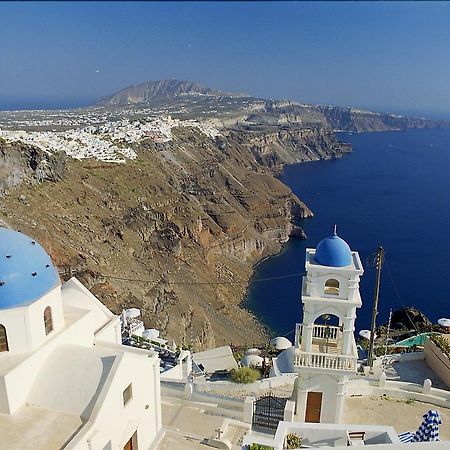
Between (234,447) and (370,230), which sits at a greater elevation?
(234,447)

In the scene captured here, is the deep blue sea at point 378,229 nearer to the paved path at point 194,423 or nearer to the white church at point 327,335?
the paved path at point 194,423

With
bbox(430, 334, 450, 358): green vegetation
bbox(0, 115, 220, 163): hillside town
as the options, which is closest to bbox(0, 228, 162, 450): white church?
bbox(430, 334, 450, 358): green vegetation

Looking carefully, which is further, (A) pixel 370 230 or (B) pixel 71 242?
(A) pixel 370 230

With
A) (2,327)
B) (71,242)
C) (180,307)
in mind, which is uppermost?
(2,327)

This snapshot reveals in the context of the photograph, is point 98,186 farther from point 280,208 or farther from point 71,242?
point 280,208

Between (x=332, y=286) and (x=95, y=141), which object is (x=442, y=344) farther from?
(x=95, y=141)

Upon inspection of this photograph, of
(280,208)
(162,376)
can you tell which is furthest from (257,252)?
(162,376)

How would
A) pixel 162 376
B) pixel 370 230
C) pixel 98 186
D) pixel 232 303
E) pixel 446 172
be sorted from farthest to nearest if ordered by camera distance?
pixel 446 172, pixel 370 230, pixel 98 186, pixel 232 303, pixel 162 376
